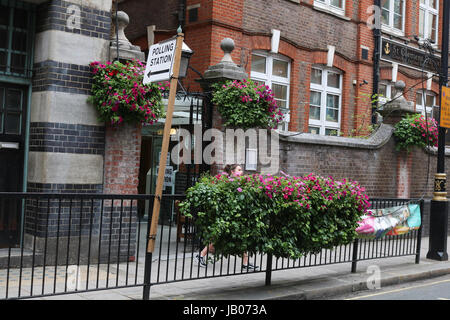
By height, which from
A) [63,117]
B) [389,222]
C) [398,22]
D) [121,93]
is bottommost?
[389,222]

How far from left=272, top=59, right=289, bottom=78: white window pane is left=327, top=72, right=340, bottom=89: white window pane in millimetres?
2046

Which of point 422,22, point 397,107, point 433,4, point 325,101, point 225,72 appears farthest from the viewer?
point 433,4

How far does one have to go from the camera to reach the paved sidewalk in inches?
263

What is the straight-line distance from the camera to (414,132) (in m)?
13.5

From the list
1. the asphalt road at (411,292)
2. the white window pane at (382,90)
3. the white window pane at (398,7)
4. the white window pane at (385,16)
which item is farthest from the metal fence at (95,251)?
the white window pane at (398,7)

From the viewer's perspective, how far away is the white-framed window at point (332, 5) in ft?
51.6

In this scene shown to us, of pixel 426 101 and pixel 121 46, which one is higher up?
pixel 426 101

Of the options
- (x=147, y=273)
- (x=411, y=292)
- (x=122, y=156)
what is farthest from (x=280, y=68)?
(x=147, y=273)

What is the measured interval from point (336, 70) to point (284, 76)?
244 centimetres

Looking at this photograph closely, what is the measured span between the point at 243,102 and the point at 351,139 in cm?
409

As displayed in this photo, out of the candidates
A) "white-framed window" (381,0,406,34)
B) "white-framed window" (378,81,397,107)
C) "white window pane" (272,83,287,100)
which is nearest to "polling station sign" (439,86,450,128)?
"white window pane" (272,83,287,100)

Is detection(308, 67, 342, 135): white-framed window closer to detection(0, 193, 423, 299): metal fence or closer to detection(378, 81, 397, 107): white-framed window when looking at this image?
detection(378, 81, 397, 107): white-framed window

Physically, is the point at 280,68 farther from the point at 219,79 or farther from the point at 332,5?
the point at 219,79
